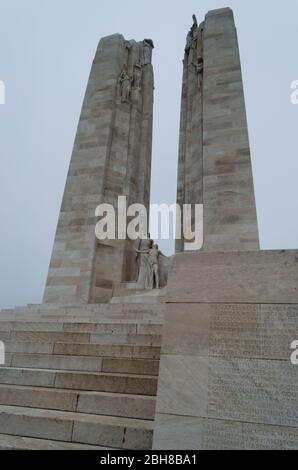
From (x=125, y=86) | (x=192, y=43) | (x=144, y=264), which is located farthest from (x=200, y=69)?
(x=144, y=264)

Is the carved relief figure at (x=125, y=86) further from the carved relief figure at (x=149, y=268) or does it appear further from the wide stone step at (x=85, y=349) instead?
the wide stone step at (x=85, y=349)

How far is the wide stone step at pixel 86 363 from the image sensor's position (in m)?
4.17

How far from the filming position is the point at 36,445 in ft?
9.94

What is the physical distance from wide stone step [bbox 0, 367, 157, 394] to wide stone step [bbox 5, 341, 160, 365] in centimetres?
46

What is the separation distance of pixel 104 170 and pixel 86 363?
964cm

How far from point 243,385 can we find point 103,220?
9912mm

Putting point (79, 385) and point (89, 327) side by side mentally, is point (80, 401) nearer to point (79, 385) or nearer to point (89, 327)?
point (79, 385)

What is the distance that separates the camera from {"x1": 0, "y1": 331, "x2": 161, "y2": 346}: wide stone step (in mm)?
4949

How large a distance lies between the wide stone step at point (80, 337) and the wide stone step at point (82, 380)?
0.89m

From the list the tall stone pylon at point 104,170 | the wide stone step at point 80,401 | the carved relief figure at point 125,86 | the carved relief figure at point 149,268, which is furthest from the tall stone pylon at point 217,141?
the wide stone step at point 80,401

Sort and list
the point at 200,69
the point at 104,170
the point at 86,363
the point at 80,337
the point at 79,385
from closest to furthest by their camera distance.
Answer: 1. the point at 79,385
2. the point at 86,363
3. the point at 80,337
4. the point at 104,170
5. the point at 200,69

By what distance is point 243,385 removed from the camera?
2967mm

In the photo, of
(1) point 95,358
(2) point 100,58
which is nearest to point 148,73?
(2) point 100,58
